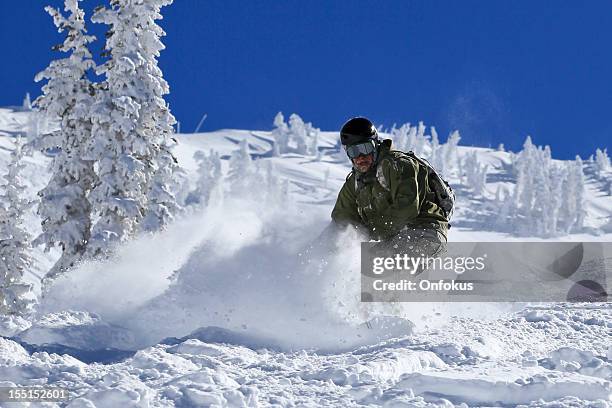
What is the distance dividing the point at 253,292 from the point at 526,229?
406 ft

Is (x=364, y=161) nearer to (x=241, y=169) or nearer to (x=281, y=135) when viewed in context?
(x=241, y=169)

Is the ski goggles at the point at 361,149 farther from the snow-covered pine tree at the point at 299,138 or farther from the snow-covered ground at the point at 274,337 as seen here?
the snow-covered pine tree at the point at 299,138

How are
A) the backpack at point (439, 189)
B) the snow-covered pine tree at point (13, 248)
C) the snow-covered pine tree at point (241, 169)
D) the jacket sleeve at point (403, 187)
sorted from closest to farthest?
the jacket sleeve at point (403, 187) → the backpack at point (439, 189) → the snow-covered pine tree at point (13, 248) → the snow-covered pine tree at point (241, 169)

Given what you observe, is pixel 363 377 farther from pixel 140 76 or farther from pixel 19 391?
pixel 140 76

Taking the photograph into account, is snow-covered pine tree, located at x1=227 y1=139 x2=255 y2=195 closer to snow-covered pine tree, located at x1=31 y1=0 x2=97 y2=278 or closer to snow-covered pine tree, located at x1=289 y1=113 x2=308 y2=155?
snow-covered pine tree, located at x1=289 y1=113 x2=308 y2=155

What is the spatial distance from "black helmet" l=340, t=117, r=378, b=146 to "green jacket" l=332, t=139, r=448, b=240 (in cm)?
23

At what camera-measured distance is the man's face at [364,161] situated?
7.83m

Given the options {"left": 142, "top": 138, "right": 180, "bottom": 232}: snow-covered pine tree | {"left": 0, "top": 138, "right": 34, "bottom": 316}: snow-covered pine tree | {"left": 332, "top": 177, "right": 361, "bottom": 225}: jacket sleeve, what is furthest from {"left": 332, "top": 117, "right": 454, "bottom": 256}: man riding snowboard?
{"left": 0, "top": 138, "right": 34, "bottom": 316}: snow-covered pine tree

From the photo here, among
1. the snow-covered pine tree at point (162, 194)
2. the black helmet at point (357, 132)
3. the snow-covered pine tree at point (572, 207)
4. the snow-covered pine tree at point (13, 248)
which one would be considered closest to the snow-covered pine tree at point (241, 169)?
the snow-covered pine tree at point (572, 207)

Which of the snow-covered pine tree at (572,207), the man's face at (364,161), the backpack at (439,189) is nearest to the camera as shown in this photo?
the man's face at (364,161)

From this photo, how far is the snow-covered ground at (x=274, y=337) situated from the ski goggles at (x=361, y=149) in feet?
3.54

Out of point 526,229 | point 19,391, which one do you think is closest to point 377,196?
point 19,391

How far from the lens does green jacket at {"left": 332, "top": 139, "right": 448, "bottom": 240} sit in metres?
7.66

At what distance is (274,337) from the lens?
21.4 ft
